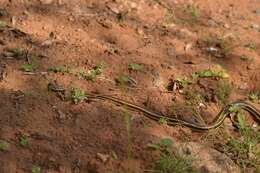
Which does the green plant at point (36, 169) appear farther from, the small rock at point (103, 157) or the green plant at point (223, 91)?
the green plant at point (223, 91)

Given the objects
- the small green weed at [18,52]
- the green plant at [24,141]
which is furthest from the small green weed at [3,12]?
the green plant at [24,141]

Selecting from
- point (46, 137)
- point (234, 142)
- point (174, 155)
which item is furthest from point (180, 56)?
point (46, 137)

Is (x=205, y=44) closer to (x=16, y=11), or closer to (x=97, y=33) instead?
(x=97, y=33)

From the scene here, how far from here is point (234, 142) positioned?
13.3ft

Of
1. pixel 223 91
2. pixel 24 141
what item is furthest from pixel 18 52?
pixel 223 91

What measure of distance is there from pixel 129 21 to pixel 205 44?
0.80 meters

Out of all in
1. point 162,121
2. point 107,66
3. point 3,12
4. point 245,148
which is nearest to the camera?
point 245,148

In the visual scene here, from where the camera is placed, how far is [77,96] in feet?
13.4

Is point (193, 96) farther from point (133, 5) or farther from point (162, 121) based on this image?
point (133, 5)

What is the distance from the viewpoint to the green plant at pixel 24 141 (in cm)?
353

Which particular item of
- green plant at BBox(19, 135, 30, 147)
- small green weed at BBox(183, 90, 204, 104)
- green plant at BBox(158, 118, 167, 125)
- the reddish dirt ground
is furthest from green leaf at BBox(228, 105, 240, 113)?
green plant at BBox(19, 135, 30, 147)

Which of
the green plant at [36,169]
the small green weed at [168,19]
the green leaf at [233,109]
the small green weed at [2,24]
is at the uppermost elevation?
the small green weed at [168,19]

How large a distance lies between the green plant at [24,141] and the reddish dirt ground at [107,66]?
3 cm

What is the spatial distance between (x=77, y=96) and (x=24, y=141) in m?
0.68
